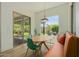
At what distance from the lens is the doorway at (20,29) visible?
4590mm

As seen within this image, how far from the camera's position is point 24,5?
5066 millimetres

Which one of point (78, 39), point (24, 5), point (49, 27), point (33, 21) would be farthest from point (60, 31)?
point (78, 39)

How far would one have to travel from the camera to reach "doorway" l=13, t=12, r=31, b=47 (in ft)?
15.1

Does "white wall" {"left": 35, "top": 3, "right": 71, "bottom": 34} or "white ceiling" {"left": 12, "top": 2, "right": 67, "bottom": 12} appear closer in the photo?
"white ceiling" {"left": 12, "top": 2, "right": 67, "bottom": 12}

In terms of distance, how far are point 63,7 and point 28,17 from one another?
174 centimetres

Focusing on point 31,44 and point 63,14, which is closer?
point 31,44

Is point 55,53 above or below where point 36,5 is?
below

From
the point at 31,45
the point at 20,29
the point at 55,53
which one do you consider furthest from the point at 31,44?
the point at 55,53

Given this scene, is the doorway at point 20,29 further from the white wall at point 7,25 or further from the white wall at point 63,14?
the white wall at point 63,14

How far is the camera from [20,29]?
183 inches

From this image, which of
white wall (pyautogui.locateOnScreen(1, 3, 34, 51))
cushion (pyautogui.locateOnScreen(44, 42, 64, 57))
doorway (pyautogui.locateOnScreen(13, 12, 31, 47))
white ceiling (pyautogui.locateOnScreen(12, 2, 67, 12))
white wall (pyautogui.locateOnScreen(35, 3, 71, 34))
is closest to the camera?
cushion (pyautogui.locateOnScreen(44, 42, 64, 57))

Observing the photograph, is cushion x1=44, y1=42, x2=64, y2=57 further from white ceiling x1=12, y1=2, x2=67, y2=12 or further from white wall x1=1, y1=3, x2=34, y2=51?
white ceiling x1=12, y1=2, x2=67, y2=12

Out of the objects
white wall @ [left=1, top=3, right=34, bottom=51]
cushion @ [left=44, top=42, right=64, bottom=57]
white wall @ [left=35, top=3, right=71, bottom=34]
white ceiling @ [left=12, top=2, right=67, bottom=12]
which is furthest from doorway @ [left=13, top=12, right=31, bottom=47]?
cushion @ [left=44, top=42, right=64, bottom=57]

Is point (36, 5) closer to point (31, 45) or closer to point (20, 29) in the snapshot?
point (20, 29)
